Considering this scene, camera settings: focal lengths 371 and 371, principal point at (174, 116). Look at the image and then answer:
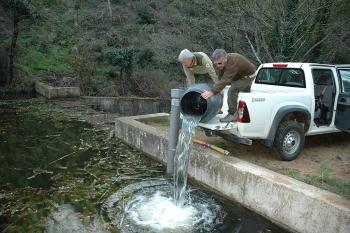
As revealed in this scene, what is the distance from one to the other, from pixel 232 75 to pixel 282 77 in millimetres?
1833

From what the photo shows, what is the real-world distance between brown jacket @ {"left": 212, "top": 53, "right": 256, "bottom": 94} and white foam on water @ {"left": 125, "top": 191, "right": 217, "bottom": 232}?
201 cm

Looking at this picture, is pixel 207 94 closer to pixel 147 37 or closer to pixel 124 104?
pixel 124 104

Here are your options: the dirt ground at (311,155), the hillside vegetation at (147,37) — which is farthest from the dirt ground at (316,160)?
the hillside vegetation at (147,37)

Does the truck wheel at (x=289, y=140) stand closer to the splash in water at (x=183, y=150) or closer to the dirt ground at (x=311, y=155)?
the dirt ground at (x=311, y=155)

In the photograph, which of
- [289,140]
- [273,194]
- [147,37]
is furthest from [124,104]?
[273,194]

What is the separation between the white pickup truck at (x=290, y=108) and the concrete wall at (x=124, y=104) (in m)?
8.63

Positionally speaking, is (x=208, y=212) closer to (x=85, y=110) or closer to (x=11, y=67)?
(x=85, y=110)

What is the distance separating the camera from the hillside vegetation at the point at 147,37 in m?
14.1

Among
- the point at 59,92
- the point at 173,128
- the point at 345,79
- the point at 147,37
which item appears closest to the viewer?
the point at 173,128

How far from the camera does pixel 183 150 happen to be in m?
6.77

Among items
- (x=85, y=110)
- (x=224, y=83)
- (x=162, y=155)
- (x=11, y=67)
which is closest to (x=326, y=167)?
(x=224, y=83)

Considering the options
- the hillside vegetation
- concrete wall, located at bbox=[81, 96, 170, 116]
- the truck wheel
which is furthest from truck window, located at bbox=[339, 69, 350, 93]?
concrete wall, located at bbox=[81, 96, 170, 116]

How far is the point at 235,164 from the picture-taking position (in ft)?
19.9

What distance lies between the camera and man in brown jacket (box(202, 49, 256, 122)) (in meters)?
6.39
